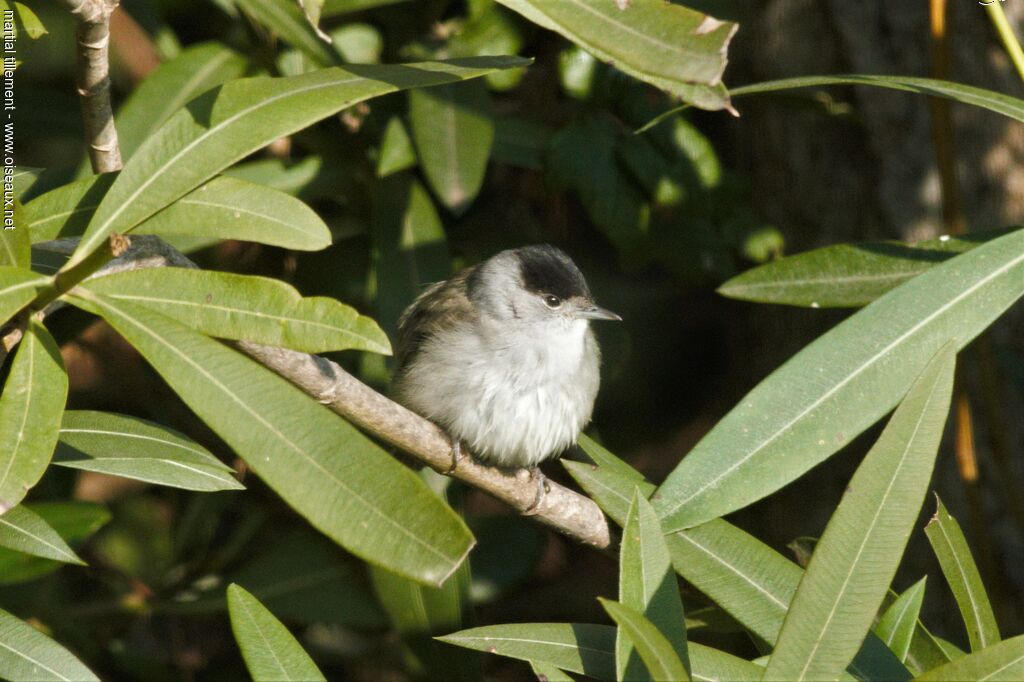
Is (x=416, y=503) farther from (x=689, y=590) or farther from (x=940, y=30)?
(x=940, y=30)

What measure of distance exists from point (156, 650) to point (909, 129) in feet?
14.7

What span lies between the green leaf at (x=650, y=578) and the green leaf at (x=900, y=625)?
0.62 m

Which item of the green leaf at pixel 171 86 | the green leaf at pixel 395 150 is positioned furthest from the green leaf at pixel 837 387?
the green leaf at pixel 171 86

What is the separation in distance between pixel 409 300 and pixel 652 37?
226 centimetres

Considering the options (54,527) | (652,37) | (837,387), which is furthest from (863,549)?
(54,527)

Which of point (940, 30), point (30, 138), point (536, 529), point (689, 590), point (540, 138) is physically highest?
point (940, 30)

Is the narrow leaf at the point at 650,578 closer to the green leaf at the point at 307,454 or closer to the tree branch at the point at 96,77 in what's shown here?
the green leaf at the point at 307,454

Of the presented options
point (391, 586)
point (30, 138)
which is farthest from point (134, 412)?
point (391, 586)

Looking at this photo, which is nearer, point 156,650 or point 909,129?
point 909,129

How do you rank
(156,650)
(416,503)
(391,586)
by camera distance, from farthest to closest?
(156,650)
(391,586)
(416,503)

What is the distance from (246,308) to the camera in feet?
6.52

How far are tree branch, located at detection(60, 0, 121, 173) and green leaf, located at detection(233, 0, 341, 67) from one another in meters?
1.41

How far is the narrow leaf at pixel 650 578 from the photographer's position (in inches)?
82.4

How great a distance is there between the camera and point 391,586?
3848 mm
